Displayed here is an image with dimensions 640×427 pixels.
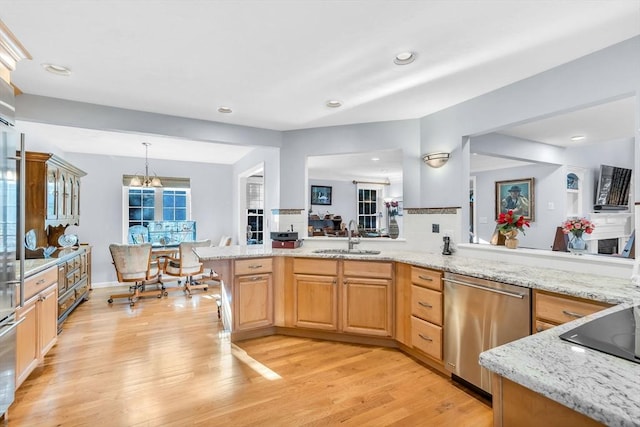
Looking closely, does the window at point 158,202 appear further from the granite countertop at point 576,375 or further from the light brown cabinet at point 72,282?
the granite countertop at point 576,375

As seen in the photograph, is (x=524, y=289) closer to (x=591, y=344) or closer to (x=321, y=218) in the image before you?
(x=591, y=344)

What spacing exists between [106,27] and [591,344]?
106 inches

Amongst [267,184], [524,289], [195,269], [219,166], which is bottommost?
[195,269]

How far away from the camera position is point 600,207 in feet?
16.6

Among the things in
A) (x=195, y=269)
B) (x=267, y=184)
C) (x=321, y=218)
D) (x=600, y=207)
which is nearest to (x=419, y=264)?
(x=267, y=184)

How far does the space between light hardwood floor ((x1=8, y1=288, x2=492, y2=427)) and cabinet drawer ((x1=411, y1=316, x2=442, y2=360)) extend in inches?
6.7

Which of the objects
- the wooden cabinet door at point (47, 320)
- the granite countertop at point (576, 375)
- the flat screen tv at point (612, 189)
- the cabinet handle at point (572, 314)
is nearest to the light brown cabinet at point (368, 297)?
the cabinet handle at point (572, 314)

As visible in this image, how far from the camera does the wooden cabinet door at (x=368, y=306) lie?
2854 millimetres

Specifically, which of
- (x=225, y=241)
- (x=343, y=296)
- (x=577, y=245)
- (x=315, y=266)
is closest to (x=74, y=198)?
(x=225, y=241)

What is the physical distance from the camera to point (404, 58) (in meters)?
2.17

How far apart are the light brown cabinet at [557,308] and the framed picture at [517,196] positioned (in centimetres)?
409

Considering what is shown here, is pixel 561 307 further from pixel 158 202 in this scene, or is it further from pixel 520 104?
pixel 158 202

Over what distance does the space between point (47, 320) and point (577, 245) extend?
427 cm

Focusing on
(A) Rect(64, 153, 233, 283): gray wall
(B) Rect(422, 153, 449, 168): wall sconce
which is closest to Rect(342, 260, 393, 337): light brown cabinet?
(B) Rect(422, 153, 449, 168): wall sconce
